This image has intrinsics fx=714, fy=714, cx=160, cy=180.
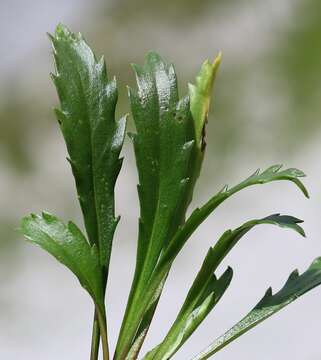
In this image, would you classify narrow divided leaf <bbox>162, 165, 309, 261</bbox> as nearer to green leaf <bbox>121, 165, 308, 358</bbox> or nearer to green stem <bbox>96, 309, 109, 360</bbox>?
green leaf <bbox>121, 165, 308, 358</bbox>

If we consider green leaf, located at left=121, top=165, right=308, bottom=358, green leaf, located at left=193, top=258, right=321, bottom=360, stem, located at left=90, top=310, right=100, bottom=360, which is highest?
green leaf, located at left=121, top=165, right=308, bottom=358

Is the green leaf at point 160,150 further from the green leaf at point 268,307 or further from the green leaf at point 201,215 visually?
the green leaf at point 268,307

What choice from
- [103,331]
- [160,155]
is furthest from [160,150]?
[103,331]

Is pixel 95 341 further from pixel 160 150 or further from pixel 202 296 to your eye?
pixel 160 150

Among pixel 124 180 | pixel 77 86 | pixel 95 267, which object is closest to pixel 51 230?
pixel 95 267

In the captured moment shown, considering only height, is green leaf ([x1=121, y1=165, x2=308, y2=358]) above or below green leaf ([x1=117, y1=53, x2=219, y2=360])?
below

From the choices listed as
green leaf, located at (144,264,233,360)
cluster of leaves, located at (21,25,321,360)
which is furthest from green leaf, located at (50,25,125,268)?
green leaf, located at (144,264,233,360)
